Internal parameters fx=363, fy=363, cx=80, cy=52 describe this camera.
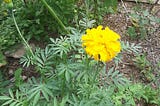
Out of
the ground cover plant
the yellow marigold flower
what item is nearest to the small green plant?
the ground cover plant

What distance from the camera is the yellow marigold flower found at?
1317mm

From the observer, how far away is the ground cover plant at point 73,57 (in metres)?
1.65

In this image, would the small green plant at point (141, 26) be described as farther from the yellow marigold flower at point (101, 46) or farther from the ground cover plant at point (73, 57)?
the yellow marigold flower at point (101, 46)

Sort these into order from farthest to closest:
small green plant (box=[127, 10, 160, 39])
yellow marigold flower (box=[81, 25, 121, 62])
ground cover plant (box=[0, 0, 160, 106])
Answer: small green plant (box=[127, 10, 160, 39]) < ground cover plant (box=[0, 0, 160, 106]) < yellow marigold flower (box=[81, 25, 121, 62])

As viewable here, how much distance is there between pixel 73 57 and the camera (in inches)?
69.7

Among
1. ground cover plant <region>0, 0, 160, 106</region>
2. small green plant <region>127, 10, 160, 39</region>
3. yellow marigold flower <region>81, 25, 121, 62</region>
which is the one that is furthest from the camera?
small green plant <region>127, 10, 160, 39</region>

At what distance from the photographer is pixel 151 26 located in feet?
9.00

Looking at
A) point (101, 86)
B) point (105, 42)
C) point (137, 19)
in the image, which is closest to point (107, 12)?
point (137, 19)

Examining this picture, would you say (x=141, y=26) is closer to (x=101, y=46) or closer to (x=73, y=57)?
(x=73, y=57)

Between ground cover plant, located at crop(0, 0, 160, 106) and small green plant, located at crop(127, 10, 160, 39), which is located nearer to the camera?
ground cover plant, located at crop(0, 0, 160, 106)

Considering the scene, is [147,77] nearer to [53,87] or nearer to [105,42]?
[53,87]

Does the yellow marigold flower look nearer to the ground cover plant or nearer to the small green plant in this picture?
the ground cover plant

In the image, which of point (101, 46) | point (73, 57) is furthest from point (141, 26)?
point (101, 46)

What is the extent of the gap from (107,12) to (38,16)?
55cm
